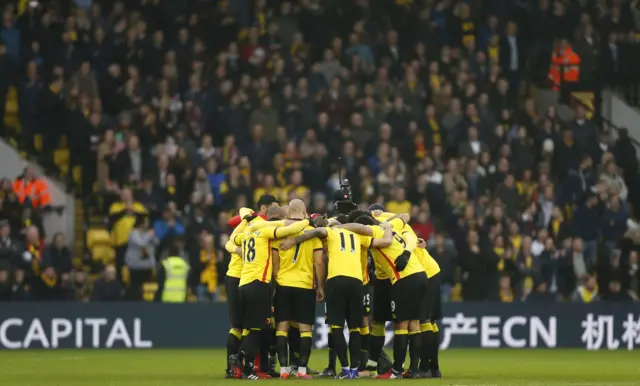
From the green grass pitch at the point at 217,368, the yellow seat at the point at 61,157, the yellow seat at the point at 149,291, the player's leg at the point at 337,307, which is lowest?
the green grass pitch at the point at 217,368

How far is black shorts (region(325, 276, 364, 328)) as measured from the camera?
61.5 feet

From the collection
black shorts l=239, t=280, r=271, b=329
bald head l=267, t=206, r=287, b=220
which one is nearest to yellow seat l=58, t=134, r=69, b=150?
bald head l=267, t=206, r=287, b=220

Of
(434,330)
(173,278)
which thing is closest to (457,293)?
(173,278)

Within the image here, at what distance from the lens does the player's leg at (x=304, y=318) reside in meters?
19.1

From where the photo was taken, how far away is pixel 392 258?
19.0 m

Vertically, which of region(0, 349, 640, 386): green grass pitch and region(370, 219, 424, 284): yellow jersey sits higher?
region(370, 219, 424, 284): yellow jersey

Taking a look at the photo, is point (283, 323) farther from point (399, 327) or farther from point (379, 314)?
point (399, 327)

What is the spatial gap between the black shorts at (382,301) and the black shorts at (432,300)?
476 millimetres

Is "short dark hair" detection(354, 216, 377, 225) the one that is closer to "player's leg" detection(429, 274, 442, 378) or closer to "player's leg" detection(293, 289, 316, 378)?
"player's leg" detection(293, 289, 316, 378)

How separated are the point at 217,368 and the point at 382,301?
141 inches

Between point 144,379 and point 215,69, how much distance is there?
1355 centimetres

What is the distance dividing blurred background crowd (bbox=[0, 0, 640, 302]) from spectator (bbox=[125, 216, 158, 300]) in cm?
4

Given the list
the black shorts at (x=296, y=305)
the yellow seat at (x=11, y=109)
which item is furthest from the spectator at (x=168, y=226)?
the black shorts at (x=296, y=305)

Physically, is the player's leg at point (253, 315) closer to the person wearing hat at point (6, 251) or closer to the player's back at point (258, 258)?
the player's back at point (258, 258)
